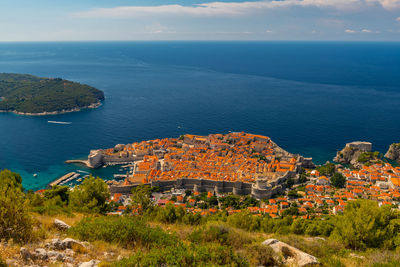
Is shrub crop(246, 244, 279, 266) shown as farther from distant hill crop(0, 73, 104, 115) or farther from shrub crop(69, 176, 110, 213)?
distant hill crop(0, 73, 104, 115)

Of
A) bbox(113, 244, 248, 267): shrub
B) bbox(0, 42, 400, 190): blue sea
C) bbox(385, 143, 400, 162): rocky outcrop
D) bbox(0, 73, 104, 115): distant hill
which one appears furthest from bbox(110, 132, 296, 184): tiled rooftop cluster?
bbox(0, 73, 104, 115): distant hill

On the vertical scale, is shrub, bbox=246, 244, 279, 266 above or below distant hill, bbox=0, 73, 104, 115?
below

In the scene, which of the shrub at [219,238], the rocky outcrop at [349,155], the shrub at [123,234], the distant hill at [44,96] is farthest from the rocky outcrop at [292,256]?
the distant hill at [44,96]

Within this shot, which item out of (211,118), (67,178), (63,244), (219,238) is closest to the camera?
(63,244)

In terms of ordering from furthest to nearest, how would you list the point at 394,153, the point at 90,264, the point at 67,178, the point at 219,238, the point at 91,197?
the point at 394,153 → the point at 67,178 → the point at 91,197 → the point at 219,238 → the point at 90,264

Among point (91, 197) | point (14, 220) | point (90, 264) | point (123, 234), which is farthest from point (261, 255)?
point (91, 197)

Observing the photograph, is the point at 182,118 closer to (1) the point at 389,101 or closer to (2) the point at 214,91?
(2) the point at 214,91

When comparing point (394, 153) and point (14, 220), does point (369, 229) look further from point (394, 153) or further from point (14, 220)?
point (394, 153)

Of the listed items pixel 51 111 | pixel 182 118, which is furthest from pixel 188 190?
pixel 51 111
